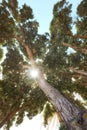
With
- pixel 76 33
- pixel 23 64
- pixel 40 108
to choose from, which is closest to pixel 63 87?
pixel 40 108

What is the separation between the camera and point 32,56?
544 inches

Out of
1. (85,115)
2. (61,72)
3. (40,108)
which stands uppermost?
(61,72)

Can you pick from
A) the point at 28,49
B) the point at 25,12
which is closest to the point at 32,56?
the point at 28,49

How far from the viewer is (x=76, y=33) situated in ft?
49.4

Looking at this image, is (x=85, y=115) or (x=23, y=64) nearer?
(x=85, y=115)

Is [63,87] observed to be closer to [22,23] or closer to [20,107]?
[20,107]

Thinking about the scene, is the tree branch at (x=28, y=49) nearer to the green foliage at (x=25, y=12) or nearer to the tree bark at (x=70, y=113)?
the green foliage at (x=25, y=12)

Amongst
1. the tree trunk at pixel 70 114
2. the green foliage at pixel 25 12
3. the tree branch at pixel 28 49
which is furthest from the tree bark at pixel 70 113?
the green foliage at pixel 25 12

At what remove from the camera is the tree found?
14.1 metres

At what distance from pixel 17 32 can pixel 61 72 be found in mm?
4912

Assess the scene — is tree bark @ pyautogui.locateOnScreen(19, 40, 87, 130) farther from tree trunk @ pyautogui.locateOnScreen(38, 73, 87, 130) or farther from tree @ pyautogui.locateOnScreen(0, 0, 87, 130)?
tree @ pyautogui.locateOnScreen(0, 0, 87, 130)

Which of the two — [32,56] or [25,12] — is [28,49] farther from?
[25,12]

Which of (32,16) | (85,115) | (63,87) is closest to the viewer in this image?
(85,115)

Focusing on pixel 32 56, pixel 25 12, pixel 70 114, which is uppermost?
pixel 25 12
